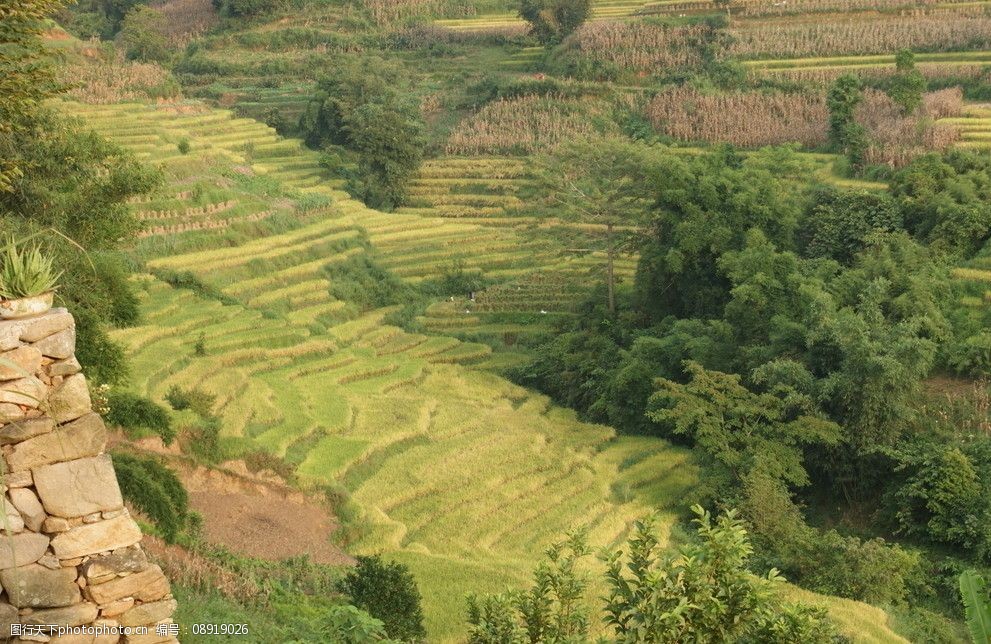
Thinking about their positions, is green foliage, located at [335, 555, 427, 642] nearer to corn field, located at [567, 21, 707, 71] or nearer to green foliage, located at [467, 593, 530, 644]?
green foliage, located at [467, 593, 530, 644]

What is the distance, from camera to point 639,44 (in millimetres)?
38469

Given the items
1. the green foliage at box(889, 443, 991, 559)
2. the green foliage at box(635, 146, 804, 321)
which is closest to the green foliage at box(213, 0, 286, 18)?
the green foliage at box(635, 146, 804, 321)

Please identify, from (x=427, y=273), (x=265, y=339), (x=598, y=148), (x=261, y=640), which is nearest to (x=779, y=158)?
(x=598, y=148)

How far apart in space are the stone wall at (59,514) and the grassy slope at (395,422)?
6.70 meters

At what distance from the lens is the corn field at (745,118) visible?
29.7 metres

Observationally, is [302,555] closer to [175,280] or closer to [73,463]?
[73,463]

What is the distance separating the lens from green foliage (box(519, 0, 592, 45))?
41.1m

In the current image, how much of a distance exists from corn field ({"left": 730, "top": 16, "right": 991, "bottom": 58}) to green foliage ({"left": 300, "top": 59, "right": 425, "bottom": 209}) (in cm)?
964

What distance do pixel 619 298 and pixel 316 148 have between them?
14722mm

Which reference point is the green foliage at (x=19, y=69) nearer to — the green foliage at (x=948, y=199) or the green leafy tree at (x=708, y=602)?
the green leafy tree at (x=708, y=602)

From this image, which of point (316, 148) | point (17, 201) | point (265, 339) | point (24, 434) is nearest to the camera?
point (24, 434)

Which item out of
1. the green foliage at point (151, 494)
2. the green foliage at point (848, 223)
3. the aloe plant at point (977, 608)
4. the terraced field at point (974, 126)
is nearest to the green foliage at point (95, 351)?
the green foliage at point (151, 494)

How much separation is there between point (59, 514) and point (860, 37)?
3169 cm

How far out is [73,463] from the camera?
20.7ft
